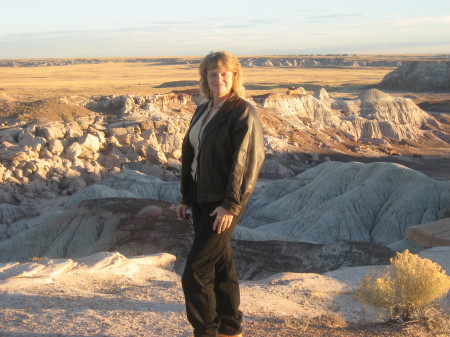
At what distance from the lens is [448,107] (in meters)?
76.3

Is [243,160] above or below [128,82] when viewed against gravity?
above

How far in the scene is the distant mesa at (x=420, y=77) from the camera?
9669 cm

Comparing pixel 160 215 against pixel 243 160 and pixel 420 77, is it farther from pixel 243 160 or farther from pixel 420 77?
pixel 420 77

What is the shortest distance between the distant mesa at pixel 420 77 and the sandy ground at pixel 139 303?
91.4 m

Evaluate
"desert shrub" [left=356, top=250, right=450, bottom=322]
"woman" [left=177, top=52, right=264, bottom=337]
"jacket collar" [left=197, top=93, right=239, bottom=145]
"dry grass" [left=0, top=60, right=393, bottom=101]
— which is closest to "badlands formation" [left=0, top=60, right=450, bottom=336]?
"desert shrub" [left=356, top=250, right=450, bottom=322]

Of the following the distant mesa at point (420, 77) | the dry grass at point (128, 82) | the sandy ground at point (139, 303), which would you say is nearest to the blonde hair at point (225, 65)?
the sandy ground at point (139, 303)

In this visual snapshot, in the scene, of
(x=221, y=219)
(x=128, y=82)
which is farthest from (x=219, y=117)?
(x=128, y=82)

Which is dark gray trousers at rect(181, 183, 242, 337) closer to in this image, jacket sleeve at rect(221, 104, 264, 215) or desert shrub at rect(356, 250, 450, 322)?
jacket sleeve at rect(221, 104, 264, 215)

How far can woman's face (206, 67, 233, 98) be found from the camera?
527cm

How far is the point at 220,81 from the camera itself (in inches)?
208

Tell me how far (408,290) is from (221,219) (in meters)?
3.60

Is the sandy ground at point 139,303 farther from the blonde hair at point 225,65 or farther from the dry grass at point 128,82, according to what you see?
the dry grass at point 128,82

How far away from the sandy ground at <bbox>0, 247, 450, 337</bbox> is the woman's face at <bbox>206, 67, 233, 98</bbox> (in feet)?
8.56

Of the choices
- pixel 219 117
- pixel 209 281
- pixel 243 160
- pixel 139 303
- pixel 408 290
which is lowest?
pixel 139 303
